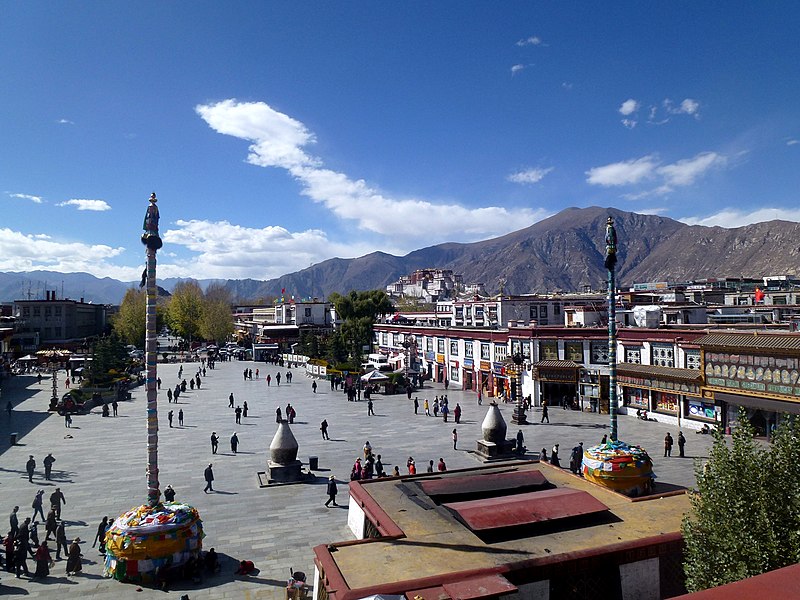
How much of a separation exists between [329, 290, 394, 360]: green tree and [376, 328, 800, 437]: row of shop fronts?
101ft

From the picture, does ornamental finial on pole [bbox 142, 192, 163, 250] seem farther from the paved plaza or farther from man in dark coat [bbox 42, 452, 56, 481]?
man in dark coat [bbox 42, 452, 56, 481]

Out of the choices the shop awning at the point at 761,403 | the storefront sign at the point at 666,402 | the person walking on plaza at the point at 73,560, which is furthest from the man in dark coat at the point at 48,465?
the storefront sign at the point at 666,402

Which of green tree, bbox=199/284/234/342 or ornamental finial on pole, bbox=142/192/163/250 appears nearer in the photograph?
ornamental finial on pole, bbox=142/192/163/250

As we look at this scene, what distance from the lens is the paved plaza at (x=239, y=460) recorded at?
15.3 meters

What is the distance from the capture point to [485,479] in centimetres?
1612

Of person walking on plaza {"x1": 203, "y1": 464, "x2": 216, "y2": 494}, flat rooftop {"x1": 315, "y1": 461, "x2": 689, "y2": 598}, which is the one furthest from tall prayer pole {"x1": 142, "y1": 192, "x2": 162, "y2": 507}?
flat rooftop {"x1": 315, "y1": 461, "x2": 689, "y2": 598}

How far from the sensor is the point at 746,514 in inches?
354

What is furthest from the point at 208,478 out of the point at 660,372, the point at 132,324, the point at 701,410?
the point at 132,324

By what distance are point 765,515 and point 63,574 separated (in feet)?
54.9

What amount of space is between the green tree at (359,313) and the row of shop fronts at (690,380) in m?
30.8

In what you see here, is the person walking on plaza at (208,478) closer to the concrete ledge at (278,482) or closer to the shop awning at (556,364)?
the concrete ledge at (278,482)

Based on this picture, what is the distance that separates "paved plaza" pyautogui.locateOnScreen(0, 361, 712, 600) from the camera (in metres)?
15.3

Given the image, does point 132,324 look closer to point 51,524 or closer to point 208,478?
point 208,478

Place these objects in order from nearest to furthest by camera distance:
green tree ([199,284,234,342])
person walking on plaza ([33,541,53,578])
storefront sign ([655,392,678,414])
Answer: person walking on plaza ([33,541,53,578])
storefront sign ([655,392,678,414])
green tree ([199,284,234,342])
